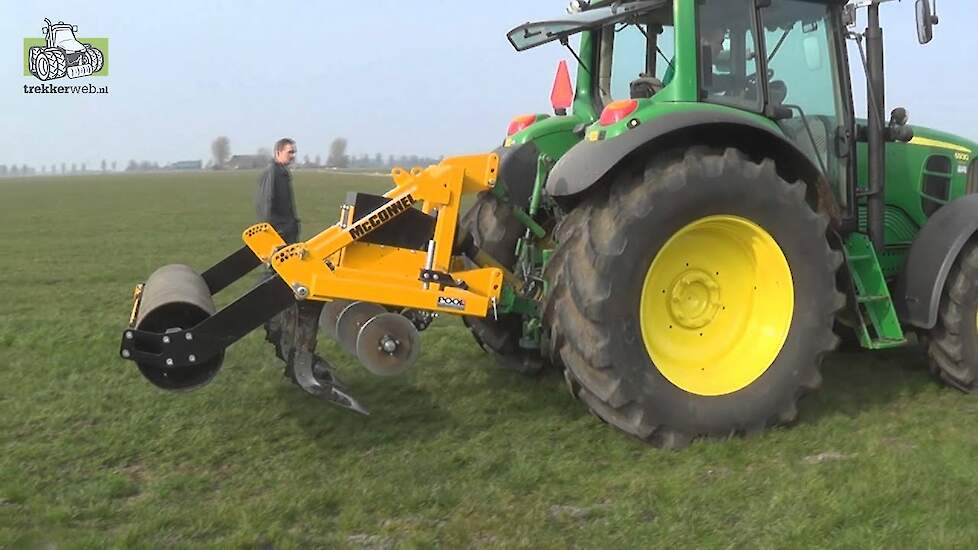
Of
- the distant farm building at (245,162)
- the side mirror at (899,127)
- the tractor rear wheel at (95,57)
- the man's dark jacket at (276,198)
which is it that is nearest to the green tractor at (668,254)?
the side mirror at (899,127)

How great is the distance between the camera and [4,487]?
344 centimetres

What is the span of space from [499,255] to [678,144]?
55.8 inches

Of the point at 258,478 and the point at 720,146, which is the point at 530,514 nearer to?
the point at 258,478

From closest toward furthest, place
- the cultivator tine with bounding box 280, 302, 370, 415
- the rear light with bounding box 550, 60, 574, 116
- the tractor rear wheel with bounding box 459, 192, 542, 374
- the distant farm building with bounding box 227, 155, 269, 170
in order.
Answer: the cultivator tine with bounding box 280, 302, 370, 415, the tractor rear wheel with bounding box 459, 192, 542, 374, the rear light with bounding box 550, 60, 574, 116, the distant farm building with bounding box 227, 155, 269, 170

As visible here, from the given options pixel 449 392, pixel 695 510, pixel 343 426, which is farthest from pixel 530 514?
pixel 449 392

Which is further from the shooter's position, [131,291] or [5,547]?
[131,291]

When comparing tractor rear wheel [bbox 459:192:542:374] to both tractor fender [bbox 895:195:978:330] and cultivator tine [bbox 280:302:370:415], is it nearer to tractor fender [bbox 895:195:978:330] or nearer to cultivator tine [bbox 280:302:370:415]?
cultivator tine [bbox 280:302:370:415]

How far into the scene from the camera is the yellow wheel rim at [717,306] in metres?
4.00

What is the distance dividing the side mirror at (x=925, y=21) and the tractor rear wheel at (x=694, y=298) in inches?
48.2

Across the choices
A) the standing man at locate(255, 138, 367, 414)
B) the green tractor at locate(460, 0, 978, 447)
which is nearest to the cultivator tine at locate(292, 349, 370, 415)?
the standing man at locate(255, 138, 367, 414)

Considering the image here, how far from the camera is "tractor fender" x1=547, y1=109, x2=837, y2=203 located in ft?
12.0

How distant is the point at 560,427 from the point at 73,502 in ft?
7.41

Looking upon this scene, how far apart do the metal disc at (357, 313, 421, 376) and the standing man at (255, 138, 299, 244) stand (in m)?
3.91

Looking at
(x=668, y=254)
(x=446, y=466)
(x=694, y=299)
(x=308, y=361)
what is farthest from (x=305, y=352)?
(x=694, y=299)
